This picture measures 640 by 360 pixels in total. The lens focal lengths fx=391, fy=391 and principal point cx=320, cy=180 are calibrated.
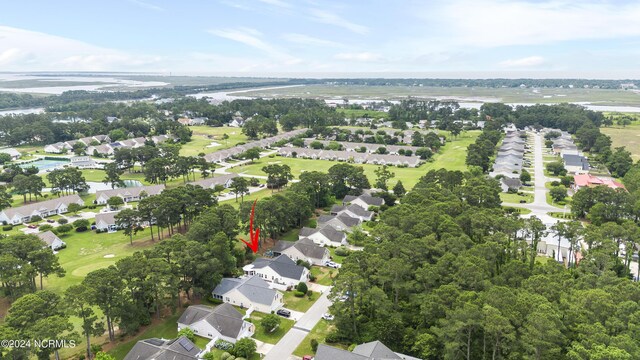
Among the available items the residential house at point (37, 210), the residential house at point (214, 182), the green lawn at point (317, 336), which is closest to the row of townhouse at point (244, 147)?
the residential house at point (214, 182)

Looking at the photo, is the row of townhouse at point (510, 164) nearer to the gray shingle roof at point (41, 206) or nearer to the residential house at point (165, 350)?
the residential house at point (165, 350)

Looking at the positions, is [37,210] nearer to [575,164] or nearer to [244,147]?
[244,147]

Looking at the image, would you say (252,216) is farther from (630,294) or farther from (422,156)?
(422,156)

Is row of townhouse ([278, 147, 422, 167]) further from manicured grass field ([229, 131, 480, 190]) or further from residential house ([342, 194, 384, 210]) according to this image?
residential house ([342, 194, 384, 210])

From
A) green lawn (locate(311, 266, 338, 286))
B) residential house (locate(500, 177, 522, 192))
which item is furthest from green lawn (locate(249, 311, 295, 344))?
residential house (locate(500, 177, 522, 192))

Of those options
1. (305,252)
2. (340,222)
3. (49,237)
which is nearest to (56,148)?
(49,237)
